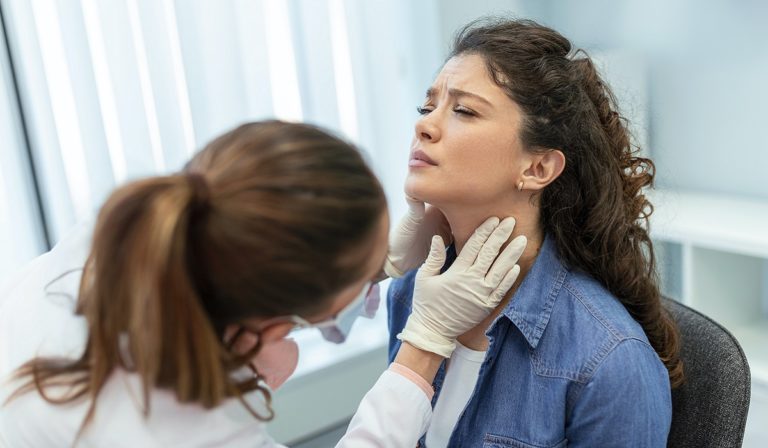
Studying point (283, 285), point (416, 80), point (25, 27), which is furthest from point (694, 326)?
point (25, 27)

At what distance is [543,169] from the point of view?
1232mm

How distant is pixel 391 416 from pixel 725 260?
1.22 m

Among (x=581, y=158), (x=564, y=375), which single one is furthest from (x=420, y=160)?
(x=564, y=375)

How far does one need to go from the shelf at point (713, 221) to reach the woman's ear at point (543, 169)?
1.81ft

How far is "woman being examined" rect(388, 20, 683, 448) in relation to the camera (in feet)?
3.74

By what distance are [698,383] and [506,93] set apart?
565mm

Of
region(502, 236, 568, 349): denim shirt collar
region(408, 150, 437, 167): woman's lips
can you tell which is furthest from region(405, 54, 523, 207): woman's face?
region(502, 236, 568, 349): denim shirt collar

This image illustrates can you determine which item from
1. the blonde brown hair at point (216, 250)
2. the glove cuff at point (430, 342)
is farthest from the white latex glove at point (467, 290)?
the blonde brown hair at point (216, 250)

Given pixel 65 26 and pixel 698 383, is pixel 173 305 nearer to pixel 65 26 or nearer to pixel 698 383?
pixel 698 383

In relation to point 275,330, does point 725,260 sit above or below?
below

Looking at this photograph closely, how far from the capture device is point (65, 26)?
1.74 m

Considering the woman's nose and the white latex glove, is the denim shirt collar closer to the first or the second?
the white latex glove

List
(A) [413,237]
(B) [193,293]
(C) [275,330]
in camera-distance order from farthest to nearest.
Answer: (A) [413,237]
(C) [275,330]
(B) [193,293]

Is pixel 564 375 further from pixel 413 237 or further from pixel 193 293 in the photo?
pixel 193 293
